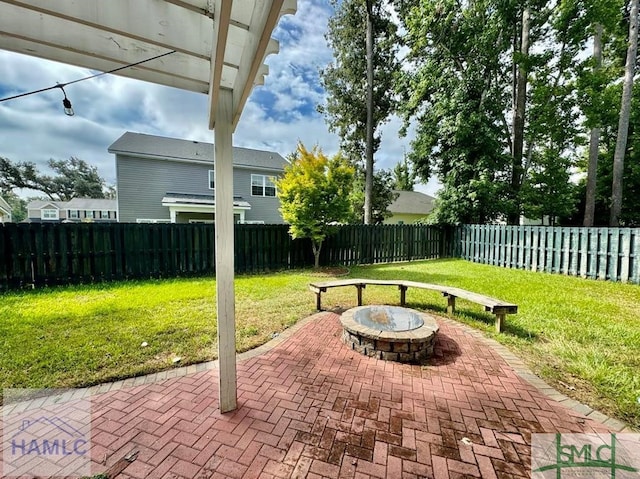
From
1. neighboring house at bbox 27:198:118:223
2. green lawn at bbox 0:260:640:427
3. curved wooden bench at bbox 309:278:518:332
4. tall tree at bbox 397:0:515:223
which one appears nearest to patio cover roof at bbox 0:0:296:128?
green lawn at bbox 0:260:640:427

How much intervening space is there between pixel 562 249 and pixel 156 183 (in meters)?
18.3

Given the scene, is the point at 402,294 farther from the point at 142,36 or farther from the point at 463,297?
the point at 142,36

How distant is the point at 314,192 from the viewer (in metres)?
8.58

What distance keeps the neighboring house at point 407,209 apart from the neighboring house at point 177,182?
1522 cm

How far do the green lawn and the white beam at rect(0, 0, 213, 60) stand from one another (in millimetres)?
3142

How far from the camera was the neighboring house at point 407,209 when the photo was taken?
2881 centimetres

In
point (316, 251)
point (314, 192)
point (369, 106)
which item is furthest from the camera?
point (369, 106)

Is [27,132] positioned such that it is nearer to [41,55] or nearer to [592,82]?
[41,55]

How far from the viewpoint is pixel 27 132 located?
30859 millimetres

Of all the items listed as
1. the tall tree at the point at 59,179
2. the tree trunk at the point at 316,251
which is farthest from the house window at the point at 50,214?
the tree trunk at the point at 316,251

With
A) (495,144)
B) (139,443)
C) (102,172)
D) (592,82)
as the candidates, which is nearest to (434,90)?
(495,144)

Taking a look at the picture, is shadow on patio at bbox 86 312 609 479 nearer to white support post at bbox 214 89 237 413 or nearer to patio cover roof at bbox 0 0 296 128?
white support post at bbox 214 89 237 413

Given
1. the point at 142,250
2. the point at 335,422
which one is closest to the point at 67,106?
the point at 335,422

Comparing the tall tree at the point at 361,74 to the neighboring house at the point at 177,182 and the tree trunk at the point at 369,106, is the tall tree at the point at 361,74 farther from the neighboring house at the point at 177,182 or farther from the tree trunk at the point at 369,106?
the neighboring house at the point at 177,182
